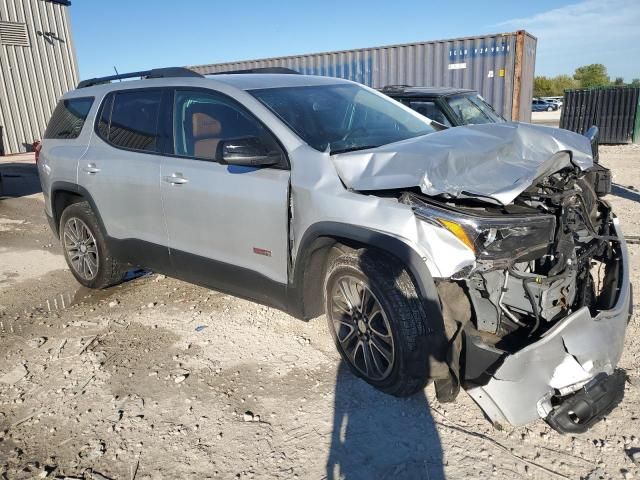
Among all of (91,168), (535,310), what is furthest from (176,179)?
(535,310)

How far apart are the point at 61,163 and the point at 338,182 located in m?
3.06

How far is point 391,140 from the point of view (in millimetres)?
3545

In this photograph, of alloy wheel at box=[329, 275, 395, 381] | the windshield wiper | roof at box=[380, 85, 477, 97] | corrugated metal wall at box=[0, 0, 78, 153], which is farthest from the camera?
corrugated metal wall at box=[0, 0, 78, 153]

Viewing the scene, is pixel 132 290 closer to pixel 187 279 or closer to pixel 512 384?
pixel 187 279

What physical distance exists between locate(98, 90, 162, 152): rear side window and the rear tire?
77 centimetres

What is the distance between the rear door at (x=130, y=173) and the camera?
4020mm

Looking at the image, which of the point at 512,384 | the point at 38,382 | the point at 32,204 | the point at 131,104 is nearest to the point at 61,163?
the point at 131,104

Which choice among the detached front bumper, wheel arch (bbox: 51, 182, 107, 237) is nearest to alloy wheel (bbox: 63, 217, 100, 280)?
wheel arch (bbox: 51, 182, 107, 237)

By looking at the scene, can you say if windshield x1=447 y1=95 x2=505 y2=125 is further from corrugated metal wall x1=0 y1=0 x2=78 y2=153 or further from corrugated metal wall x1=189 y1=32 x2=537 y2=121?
corrugated metal wall x1=0 y1=0 x2=78 y2=153

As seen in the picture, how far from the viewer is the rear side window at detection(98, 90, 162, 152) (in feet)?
13.3

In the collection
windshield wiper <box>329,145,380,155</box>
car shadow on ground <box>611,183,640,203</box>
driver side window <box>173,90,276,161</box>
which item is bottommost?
car shadow on ground <box>611,183,640,203</box>

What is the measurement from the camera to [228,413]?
3.02 metres

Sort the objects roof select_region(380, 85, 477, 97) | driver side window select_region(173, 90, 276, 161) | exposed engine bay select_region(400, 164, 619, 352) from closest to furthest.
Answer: exposed engine bay select_region(400, 164, 619, 352) < driver side window select_region(173, 90, 276, 161) < roof select_region(380, 85, 477, 97)

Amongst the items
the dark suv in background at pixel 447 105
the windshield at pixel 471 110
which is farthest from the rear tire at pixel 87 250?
the windshield at pixel 471 110
